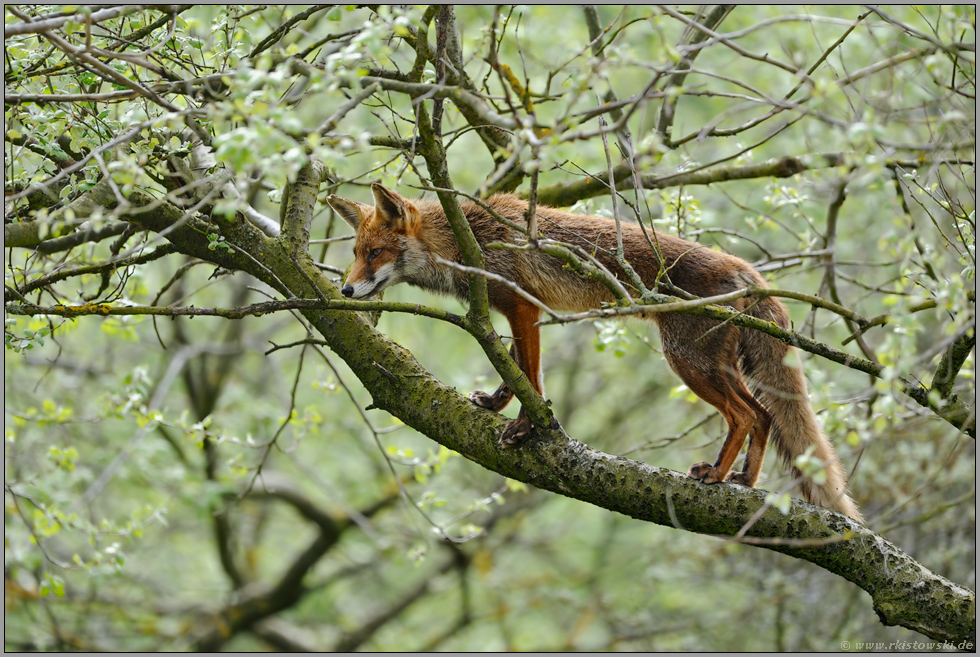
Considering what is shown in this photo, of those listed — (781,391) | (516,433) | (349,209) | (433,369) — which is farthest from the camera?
(433,369)

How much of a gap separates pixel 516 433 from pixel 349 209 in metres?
2.96

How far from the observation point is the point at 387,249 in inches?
251

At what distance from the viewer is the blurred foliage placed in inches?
182

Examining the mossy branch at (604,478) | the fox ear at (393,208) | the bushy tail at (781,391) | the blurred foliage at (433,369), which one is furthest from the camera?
the fox ear at (393,208)

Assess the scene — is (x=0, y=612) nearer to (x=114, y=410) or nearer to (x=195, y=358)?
(x=114, y=410)

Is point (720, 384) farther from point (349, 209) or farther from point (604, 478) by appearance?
point (349, 209)

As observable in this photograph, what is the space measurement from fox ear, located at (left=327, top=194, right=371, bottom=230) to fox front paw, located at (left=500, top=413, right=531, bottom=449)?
9.03 ft

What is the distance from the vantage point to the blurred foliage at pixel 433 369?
15.2ft

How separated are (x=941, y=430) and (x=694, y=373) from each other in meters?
4.59

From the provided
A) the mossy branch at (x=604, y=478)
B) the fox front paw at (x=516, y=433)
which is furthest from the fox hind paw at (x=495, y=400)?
the fox front paw at (x=516, y=433)

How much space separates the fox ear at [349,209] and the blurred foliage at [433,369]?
378 mm

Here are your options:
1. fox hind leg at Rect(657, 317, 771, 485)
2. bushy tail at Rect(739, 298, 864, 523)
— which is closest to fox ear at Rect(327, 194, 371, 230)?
fox hind leg at Rect(657, 317, 771, 485)

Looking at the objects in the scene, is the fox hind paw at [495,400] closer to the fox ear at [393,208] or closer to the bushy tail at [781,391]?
the fox ear at [393,208]

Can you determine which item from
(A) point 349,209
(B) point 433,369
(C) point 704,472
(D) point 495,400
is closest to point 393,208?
(A) point 349,209
